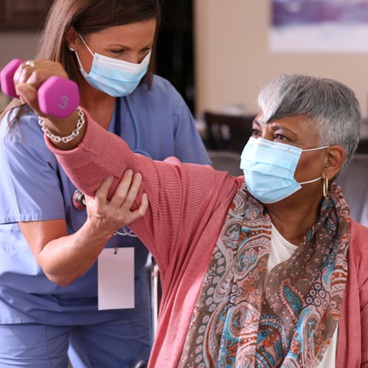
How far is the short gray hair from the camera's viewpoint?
5.39 feet

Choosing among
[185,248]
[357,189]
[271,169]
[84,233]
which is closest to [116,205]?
[84,233]

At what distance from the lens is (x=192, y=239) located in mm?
1646

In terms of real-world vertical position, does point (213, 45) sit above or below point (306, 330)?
below

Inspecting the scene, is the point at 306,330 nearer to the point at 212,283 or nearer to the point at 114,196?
the point at 212,283

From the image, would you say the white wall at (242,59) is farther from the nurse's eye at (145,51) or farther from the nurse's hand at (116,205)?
the nurse's hand at (116,205)

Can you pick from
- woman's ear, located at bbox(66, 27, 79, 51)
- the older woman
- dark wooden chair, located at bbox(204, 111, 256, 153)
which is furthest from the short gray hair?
dark wooden chair, located at bbox(204, 111, 256, 153)

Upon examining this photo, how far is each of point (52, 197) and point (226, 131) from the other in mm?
3032

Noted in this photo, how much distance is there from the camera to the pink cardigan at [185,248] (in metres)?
1.57

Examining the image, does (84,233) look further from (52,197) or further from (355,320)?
(355,320)

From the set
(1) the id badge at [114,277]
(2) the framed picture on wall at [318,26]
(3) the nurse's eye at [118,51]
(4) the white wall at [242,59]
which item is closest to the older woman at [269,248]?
(1) the id badge at [114,277]

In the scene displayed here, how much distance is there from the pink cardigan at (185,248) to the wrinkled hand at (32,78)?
361 millimetres

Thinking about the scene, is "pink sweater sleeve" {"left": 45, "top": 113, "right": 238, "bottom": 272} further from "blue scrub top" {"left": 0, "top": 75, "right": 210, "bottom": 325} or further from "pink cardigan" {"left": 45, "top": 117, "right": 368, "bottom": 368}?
"blue scrub top" {"left": 0, "top": 75, "right": 210, "bottom": 325}

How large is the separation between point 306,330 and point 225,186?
36 centimetres

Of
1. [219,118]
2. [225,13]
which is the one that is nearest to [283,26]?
[225,13]
